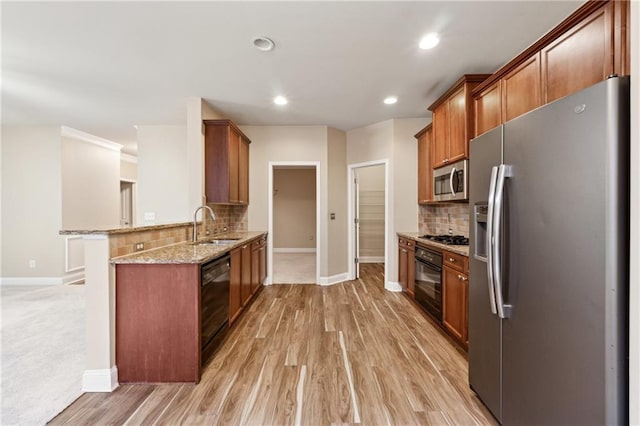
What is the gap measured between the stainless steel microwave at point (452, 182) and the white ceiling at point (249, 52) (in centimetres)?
99

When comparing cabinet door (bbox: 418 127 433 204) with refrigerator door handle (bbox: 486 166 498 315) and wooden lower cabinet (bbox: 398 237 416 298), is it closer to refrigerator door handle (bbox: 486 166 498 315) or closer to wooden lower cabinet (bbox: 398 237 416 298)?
wooden lower cabinet (bbox: 398 237 416 298)

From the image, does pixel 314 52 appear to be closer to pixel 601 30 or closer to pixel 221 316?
pixel 601 30

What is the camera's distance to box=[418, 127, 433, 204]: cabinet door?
365 cm

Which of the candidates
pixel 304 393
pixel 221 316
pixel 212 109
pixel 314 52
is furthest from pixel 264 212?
pixel 304 393

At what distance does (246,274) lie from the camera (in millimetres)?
3305

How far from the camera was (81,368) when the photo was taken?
7.04 ft

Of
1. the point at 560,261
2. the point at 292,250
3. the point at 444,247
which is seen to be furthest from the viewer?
the point at 292,250

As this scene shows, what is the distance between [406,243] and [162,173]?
4184 mm

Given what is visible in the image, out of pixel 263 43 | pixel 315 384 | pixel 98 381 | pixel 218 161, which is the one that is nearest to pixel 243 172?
pixel 218 161

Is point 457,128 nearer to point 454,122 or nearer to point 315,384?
point 454,122

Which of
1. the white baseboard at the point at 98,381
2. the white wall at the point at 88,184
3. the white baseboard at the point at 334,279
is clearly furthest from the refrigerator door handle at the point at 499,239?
the white wall at the point at 88,184

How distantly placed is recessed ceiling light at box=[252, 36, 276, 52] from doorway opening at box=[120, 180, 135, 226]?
6.43 meters

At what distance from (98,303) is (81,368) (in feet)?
2.56

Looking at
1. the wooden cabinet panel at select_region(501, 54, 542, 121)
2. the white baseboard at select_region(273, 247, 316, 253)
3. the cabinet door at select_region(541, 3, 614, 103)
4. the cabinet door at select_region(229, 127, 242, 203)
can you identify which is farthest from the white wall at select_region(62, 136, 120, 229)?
the cabinet door at select_region(541, 3, 614, 103)
